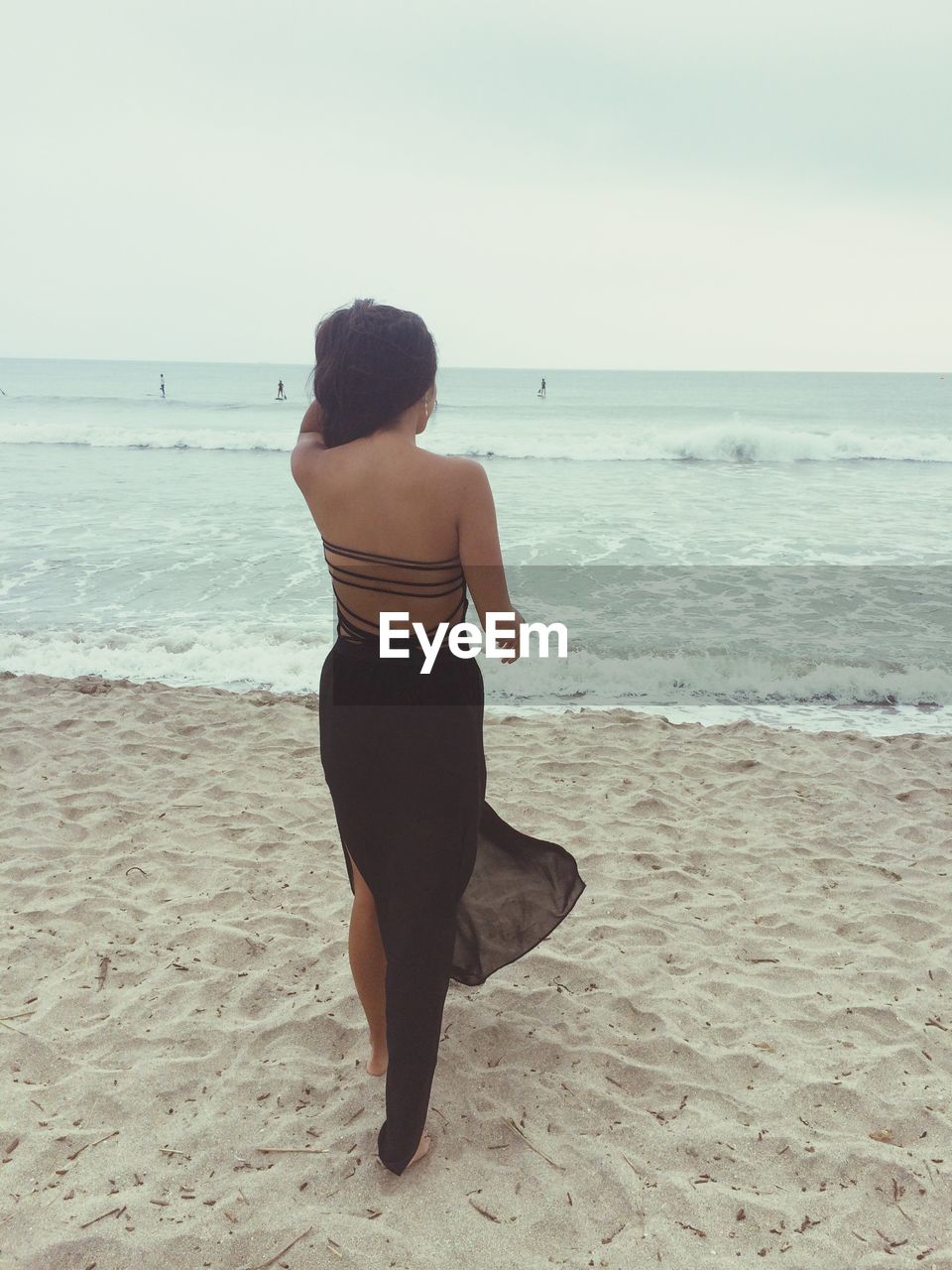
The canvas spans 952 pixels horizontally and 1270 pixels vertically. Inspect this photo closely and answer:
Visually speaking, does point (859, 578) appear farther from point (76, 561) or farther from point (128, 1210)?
point (128, 1210)

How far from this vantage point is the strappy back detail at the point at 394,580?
78.9 inches

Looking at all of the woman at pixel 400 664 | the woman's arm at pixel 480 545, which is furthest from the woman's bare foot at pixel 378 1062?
the woman's arm at pixel 480 545

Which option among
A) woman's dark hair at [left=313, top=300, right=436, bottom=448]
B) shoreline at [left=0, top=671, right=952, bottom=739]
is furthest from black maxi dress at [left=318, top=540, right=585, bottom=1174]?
shoreline at [left=0, top=671, right=952, bottom=739]

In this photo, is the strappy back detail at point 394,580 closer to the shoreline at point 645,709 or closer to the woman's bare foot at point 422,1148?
the woman's bare foot at point 422,1148

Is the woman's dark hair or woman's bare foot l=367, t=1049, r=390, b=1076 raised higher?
the woman's dark hair

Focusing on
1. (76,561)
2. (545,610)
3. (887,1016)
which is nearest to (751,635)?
(545,610)

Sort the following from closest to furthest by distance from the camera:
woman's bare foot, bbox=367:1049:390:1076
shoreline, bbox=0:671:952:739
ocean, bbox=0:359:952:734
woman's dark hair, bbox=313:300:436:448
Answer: woman's dark hair, bbox=313:300:436:448
woman's bare foot, bbox=367:1049:390:1076
shoreline, bbox=0:671:952:739
ocean, bbox=0:359:952:734

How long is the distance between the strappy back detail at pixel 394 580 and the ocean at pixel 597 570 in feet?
7.83

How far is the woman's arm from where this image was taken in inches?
75.4

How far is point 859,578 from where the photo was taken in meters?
10.8

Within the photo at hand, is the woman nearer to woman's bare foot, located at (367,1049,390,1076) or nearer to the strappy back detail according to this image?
the strappy back detail

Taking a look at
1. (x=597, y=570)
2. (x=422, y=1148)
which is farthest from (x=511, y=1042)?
(x=597, y=570)

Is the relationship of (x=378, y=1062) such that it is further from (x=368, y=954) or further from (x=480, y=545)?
(x=480, y=545)

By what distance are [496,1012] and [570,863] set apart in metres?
0.61
